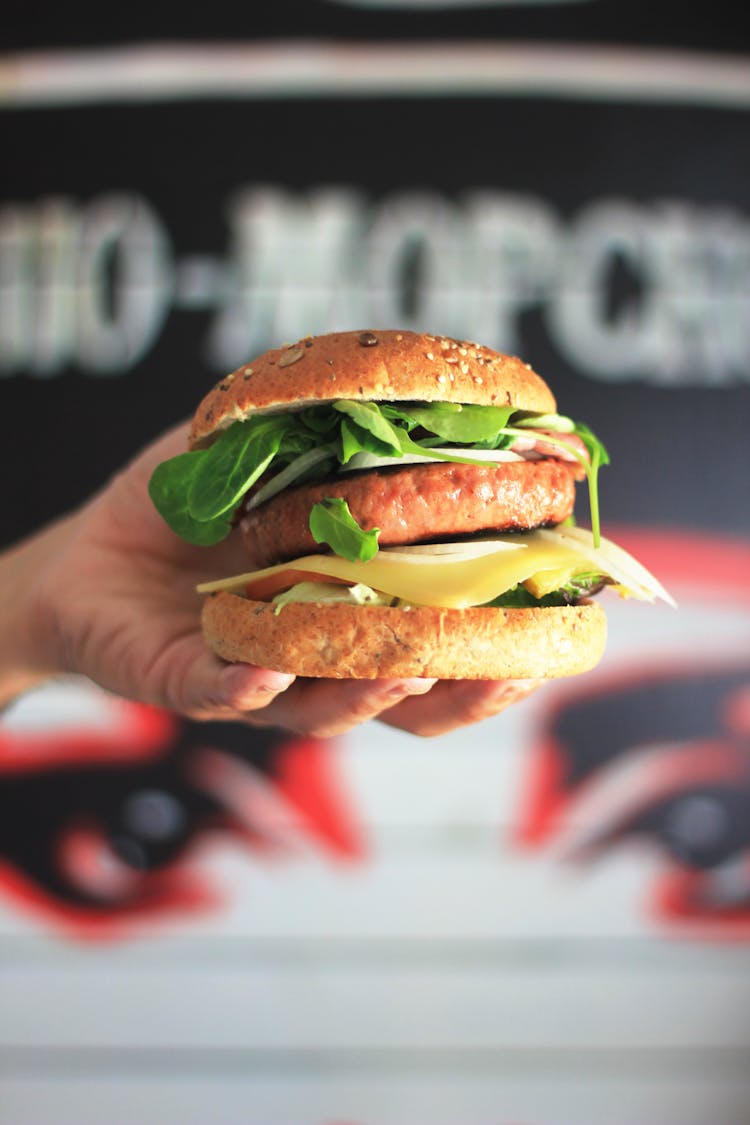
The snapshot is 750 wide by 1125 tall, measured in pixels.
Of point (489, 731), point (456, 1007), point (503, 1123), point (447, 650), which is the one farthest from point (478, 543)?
point (503, 1123)

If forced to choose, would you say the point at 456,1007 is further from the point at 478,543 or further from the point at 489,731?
the point at 478,543

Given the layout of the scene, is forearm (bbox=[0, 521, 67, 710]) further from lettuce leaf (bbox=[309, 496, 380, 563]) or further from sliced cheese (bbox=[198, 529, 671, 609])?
lettuce leaf (bbox=[309, 496, 380, 563])

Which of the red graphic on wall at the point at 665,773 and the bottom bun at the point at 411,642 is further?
the red graphic on wall at the point at 665,773

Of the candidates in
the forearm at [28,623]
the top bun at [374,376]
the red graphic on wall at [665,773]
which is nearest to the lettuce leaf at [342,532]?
the top bun at [374,376]

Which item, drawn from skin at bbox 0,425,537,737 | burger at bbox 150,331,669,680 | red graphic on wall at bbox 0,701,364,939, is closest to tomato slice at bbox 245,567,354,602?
burger at bbox 150,331,669,680

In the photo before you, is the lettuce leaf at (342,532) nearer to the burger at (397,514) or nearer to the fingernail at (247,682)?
the burger at (397,514)

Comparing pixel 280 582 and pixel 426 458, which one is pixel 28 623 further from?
pixel 426 458

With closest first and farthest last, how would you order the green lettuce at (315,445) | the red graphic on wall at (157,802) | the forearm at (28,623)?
the green lettuce at (315,445), the forearm at (28,623), the red graphic on wall at (157,802)
